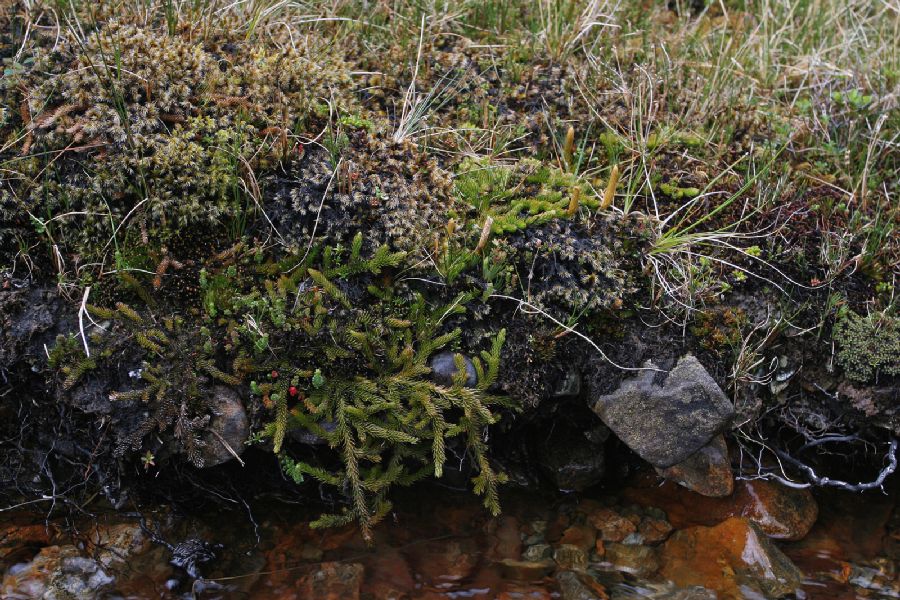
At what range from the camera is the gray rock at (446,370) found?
342 centimetres

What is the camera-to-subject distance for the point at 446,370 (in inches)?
135

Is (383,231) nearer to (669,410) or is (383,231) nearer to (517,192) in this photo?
(517,192)

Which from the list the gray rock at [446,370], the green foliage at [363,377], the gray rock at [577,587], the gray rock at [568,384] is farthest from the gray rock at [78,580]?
the gray rock at [568,384]

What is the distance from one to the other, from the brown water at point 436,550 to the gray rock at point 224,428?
25.6 inches

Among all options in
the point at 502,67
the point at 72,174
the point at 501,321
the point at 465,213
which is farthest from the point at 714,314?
the point at 72,174

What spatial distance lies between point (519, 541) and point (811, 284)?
2.14 meters

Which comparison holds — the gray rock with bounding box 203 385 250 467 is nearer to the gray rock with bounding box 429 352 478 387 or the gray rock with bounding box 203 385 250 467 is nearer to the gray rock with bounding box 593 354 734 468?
the gray rock with bounding box 429 352 478 387

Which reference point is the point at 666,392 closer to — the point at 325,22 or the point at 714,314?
the point at 714,314

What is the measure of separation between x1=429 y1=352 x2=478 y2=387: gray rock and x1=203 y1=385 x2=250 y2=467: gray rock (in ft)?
2.99

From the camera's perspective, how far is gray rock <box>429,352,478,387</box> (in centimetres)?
342

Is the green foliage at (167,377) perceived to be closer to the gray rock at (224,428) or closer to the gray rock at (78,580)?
the gray rock at (224,428)

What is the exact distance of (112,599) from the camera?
3.39 m

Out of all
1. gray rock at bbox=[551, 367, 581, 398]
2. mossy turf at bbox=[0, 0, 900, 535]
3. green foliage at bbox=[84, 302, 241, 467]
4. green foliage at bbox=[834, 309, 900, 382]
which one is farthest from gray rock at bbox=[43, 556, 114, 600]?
green foliage at bbox=[834, 309, 900, 382]

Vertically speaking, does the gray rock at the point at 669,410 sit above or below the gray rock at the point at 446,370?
below
